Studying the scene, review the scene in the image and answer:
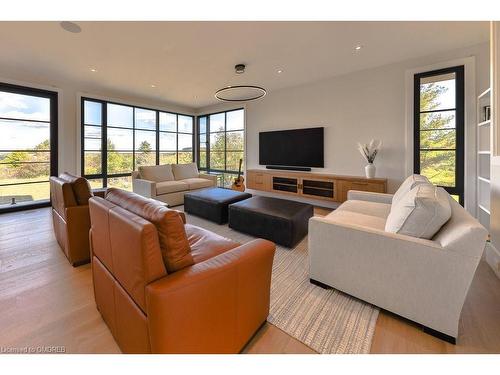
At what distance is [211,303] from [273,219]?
1.76m

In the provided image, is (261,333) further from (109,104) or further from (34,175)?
(109,104)

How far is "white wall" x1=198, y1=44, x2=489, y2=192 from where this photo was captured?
3773mm

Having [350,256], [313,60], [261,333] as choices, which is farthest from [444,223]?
[313,60]

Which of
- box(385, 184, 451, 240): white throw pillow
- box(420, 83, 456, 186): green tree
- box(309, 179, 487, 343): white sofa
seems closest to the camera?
box(309, 179, 487, 343): white sofa

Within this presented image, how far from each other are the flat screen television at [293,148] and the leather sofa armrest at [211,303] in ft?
12.5

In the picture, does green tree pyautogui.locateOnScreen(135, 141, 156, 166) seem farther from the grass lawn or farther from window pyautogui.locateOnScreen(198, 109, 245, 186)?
the grass lawn

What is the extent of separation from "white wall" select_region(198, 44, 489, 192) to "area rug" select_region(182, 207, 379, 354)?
2929 mm

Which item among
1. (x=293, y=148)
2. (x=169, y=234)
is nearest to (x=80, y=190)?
(x=169, y=234)

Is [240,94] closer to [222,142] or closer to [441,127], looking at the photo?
[222,142]

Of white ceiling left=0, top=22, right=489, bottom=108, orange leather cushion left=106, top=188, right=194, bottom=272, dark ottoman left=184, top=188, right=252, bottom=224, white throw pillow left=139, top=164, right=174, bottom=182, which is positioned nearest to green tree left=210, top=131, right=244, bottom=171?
white throw pillow left=139, top=164, right=174, bottom=182

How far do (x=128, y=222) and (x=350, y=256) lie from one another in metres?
1.50

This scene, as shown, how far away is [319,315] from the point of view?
5.22ft

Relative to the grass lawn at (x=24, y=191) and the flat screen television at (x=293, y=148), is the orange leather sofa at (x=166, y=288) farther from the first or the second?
the grass lawn at (x=24, y=191)

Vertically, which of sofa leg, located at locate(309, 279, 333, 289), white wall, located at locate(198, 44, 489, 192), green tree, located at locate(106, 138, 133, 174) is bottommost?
sofa leg, located at locate(309, 279, 333, 289)
